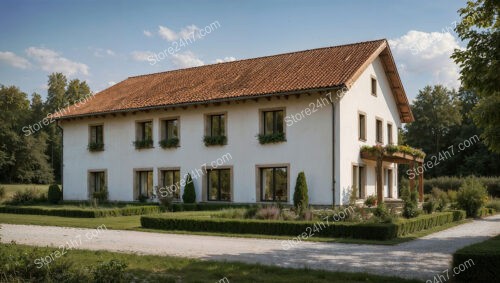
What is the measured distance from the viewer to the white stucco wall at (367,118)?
74.6 feet

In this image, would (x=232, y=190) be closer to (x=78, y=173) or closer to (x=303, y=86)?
(x=303, y=86)

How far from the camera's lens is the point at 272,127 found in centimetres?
2427

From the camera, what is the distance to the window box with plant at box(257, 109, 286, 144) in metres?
23.6

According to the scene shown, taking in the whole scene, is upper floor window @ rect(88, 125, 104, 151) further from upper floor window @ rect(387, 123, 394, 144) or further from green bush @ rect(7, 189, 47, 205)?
upper floor window @ rect(387, 123, 394, 144)

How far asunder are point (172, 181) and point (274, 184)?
20.0 ft

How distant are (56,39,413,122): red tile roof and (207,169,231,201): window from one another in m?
3.56

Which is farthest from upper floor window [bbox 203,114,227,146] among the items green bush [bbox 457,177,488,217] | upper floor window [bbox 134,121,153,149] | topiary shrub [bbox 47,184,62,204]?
green bush [bbox 457,177,488,217]

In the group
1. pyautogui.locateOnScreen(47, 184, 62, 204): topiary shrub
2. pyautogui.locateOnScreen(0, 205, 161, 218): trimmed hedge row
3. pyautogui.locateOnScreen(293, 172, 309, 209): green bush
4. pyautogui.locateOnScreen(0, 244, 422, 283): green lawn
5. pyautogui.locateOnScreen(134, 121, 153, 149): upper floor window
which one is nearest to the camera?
pyautogui.locateOnScreen(0, 244, 422, 283): green lawn

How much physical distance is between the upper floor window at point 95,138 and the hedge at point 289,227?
42.9 feet

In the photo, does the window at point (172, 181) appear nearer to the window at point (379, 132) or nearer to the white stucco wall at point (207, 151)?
the white stucco wall at point (207, 151)

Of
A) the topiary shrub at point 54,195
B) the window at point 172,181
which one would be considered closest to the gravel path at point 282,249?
the window at point 172,181

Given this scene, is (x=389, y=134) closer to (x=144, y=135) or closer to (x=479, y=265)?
(x=144, y=135)

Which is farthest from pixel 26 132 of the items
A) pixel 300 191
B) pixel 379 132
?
pixel 300 191

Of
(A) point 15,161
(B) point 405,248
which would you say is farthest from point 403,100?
(A) point 15,161
